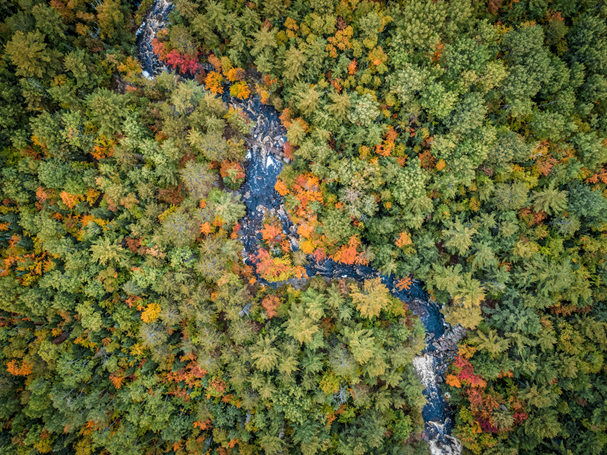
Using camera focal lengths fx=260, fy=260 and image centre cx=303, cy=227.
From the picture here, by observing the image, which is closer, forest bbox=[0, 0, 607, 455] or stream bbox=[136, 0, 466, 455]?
forest bbox=[0, 0, 607, 455]

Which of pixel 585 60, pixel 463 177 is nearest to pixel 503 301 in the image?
pixel 463 177

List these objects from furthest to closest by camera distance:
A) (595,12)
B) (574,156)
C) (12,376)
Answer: (12,376), (574,156), (595,12)

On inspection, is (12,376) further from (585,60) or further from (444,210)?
(585,60)

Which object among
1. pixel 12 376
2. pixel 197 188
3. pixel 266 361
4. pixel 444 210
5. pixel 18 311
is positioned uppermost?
pixel 444 210

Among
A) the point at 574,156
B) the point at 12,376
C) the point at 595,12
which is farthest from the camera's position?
the point at 12,376

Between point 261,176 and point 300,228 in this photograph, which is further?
point 261,176

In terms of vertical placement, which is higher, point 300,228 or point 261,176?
point 261,176

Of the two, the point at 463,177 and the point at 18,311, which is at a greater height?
the point at 463,177

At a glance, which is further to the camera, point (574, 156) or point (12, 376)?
point (12, 376)
